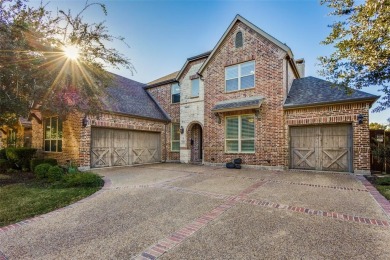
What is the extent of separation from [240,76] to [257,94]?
5.28 feet

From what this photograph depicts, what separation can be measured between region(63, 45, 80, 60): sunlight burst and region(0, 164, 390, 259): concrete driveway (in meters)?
5.62

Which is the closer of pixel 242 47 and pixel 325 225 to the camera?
pixel 325 225

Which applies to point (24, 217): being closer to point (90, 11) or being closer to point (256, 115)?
point (90, 11)

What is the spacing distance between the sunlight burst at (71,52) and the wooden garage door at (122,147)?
4323 millimetres

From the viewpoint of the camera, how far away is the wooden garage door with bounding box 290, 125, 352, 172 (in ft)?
30.6

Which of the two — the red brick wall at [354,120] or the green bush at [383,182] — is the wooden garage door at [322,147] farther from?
the green bush at [383,182]

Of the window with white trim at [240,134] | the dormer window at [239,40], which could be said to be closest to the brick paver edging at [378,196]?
the window with white trim at [240,134]

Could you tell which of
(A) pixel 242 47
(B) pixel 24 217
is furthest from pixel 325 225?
(A) pixel 242 47

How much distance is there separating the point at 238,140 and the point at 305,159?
3.57 m

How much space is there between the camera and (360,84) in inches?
294

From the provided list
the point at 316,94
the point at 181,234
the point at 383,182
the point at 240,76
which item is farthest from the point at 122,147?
the point at 383,182

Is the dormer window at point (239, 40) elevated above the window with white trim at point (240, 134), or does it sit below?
above

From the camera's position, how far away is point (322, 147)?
9789 millimetres

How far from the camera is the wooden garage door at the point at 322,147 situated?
933 cm
